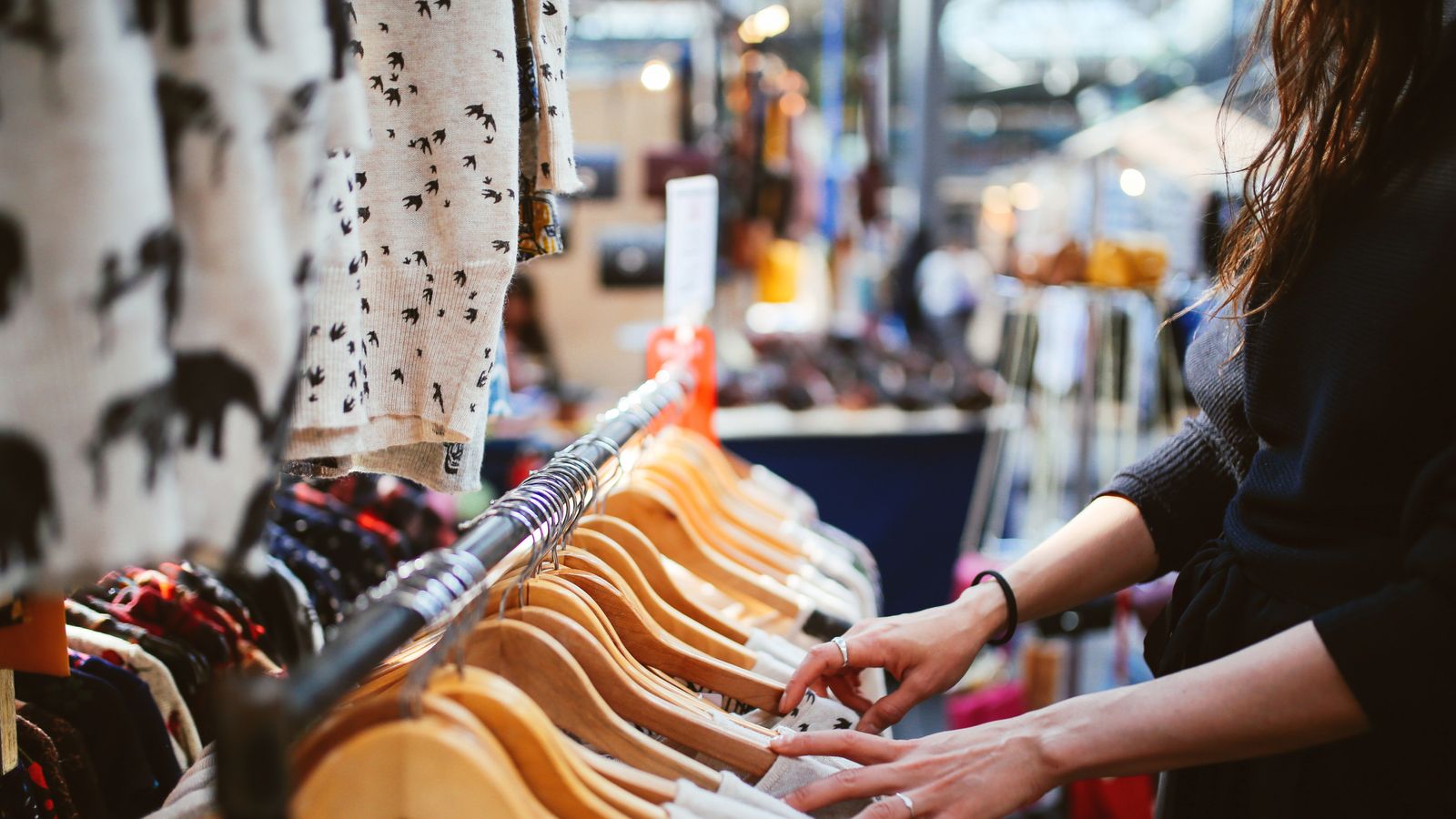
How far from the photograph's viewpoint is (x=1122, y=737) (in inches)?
30.5

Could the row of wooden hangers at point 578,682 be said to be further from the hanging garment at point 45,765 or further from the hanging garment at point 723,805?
the hanging garment at point 45,765

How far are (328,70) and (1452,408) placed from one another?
0.78m

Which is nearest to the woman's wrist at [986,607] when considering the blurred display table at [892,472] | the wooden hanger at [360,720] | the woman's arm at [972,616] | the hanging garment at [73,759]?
the woman's arm at [972,616]

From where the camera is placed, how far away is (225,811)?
1.49 ft

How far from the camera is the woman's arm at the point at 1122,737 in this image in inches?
29.2

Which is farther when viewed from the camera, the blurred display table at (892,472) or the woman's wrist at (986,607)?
the blurred display table at (892,472)

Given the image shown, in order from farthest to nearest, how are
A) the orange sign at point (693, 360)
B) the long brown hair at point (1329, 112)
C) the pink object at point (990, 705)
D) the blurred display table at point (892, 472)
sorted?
the blurred display table at point (892, 472) → the pink object at point (990, 705) → the orange sign at point (693, 360) → the long brown hair at point (1329, 112)

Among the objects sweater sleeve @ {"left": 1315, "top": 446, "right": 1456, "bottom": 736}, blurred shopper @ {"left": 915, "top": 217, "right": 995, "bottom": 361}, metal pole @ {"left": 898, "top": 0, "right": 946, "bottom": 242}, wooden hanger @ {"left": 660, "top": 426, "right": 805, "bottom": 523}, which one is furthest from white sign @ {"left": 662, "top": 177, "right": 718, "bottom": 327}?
metal pole @ {"left": 898, "top": 0, "right": 946, "bottom": 242}

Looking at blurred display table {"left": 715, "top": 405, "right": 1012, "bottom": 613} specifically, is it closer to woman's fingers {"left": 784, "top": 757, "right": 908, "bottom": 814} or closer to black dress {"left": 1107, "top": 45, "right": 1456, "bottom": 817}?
black dress {"left": 1107, "top": 45, "right": 1456, "bottom": 817}

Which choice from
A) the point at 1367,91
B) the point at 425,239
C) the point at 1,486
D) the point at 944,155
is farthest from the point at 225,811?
the point at 944,155

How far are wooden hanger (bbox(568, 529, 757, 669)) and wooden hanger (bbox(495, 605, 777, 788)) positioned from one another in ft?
0.54

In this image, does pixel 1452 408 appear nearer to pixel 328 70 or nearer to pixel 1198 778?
pixel 1198 778

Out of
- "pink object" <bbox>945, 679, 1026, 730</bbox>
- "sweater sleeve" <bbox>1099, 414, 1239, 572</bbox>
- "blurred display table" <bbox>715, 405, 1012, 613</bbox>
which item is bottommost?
"pink object" <bbox>945, 679, 1026, 730</bbox>

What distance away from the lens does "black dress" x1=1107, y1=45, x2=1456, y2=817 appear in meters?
0.72
